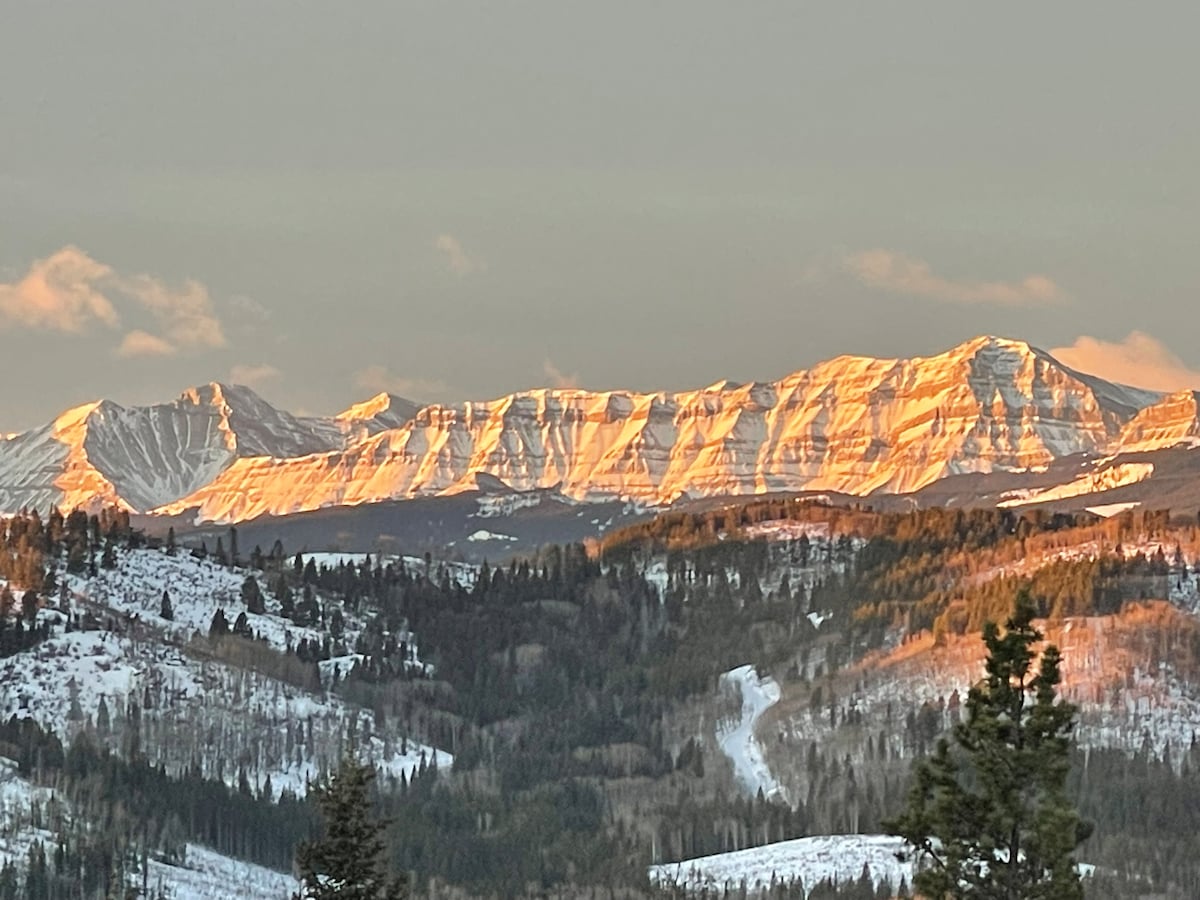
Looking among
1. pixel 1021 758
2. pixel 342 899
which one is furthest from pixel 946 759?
pixel 342 899

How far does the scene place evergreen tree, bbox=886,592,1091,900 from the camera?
76.4 m

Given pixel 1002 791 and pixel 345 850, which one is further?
pixel 345 850

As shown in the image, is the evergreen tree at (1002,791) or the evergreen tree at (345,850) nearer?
the evergreen tree at (1002,791)

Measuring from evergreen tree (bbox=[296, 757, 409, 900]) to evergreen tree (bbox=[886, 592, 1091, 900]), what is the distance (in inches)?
708

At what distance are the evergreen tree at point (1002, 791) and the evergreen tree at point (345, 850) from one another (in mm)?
17973

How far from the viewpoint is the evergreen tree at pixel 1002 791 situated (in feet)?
251

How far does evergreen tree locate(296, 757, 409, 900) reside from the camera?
281ft

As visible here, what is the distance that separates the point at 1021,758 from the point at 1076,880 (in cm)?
383

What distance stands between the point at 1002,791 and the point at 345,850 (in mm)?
21716

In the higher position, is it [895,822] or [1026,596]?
[1026,596]

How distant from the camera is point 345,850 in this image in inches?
3383

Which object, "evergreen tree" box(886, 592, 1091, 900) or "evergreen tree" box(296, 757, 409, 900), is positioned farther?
"evergreen tree" box(296, 757, 409, 900)

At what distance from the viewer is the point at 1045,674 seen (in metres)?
77.1

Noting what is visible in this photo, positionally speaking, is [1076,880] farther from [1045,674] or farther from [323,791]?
[323,791]
